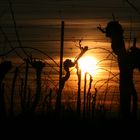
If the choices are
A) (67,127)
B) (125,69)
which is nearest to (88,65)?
(125,69)

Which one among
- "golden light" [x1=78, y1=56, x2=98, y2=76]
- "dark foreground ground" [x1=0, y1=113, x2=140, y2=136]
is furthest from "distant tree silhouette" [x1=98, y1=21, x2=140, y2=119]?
"golden light" [x1=78, y1=56, x2=98, y2=76]

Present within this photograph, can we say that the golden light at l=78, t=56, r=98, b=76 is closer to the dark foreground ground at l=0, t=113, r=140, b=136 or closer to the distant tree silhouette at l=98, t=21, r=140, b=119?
the distant tree silhouette at l=98, t=21, r=140, b=119

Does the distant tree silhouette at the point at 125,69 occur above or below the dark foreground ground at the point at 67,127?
above

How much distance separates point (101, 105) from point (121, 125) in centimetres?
200

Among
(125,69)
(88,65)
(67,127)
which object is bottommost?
(67,127)

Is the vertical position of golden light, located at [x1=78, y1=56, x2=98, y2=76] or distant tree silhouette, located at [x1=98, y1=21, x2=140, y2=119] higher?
golden light, located at [x1=78, y1=56, x2=98, y2=76]

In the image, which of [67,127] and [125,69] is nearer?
[67,127]

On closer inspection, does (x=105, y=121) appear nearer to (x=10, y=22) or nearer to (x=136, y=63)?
(x=136, y=63)

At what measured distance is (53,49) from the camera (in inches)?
832

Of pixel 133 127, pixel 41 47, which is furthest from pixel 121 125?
pixel 41 47

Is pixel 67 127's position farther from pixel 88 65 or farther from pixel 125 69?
pixel 88 65

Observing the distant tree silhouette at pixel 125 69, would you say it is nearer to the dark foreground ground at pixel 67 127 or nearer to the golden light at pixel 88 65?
the dark foreground ground at pixel 67 127

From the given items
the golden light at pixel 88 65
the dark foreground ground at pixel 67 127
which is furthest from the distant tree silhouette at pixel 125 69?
the golden light at pixel 88 65

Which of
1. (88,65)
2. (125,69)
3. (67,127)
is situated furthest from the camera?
(88,65)
